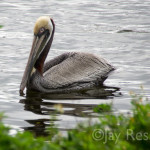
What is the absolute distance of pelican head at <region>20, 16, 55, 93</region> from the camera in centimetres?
955

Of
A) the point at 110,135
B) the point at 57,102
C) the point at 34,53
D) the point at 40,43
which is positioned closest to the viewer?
the point at 110,135

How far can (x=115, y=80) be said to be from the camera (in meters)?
10.2

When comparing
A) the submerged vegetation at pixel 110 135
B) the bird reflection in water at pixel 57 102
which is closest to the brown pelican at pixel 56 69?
the bird reflection in water at pixel 57 102

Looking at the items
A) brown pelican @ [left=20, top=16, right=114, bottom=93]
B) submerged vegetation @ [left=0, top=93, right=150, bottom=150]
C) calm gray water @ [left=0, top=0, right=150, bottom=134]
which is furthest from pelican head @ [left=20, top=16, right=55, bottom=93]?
submerged vegetation @ [left=0, top=93, right=150, bottom=150]

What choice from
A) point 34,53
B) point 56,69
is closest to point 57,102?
point 56,69

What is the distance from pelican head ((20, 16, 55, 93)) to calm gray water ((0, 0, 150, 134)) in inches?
19.1

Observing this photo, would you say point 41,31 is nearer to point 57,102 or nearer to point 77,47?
point 57,102

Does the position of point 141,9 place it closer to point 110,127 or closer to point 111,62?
point 111,62

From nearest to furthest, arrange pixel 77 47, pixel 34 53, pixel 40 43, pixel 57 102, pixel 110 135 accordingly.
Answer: pixel 110 135
pixel 57 102
pixel 34 53
pixel 40 43
pixel 77 47

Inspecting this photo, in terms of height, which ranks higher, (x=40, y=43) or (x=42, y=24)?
(x=42, y=24)

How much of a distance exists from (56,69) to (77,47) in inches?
95.0

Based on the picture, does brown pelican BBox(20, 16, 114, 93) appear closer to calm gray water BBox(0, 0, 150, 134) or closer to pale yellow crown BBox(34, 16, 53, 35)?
pale yellow crown BBox(34, 16, 53, 35)

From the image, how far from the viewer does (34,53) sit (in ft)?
31.6

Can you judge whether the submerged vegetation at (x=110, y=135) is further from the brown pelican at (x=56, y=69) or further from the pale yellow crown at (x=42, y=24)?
the pale yellow crown at (x=42, y=24)
